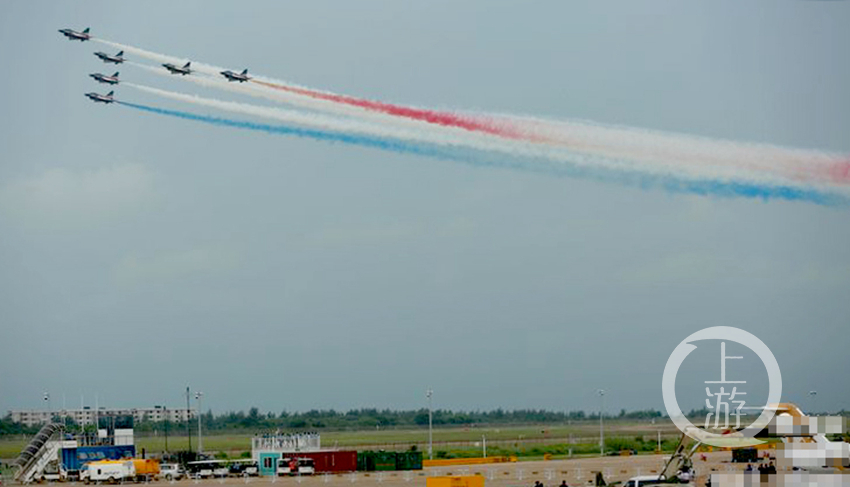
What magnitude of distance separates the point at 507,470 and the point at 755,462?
18696mm

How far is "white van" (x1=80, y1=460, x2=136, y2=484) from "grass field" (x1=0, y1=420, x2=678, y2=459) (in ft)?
165

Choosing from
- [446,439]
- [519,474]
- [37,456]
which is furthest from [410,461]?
[446,439]

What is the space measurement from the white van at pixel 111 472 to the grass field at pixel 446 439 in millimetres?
50312

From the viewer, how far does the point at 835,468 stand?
64438 mm

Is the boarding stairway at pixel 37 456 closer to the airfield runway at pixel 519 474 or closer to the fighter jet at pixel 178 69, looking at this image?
the airfield runway at pixel 519 474

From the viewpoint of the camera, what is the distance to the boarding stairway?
314ft

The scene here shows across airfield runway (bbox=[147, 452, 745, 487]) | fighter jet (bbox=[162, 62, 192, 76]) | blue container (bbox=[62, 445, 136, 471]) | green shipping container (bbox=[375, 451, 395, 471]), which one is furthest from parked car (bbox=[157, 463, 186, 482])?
fighter jet (bbox=[162, 62, 192, 76])

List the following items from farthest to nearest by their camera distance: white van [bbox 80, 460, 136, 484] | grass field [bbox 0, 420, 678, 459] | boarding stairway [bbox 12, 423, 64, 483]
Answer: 1. grass field [bbox 0, 420, 678, 459]
2. boarding stairway [bbox 12, 423, 64, 483]
3. white van [bbox 80, 460, 136, 484]

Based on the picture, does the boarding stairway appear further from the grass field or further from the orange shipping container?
the grass field

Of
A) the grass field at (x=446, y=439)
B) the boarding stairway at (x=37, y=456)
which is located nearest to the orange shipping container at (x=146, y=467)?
the boarding stairway at (x=37, y=456)

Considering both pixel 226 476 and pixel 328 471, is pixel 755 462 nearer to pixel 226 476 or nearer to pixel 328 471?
pixel 328 471

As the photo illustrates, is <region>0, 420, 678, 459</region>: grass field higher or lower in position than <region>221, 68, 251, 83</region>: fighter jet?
lower

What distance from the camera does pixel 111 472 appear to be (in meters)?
90.1

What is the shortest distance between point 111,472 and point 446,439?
83711mm
